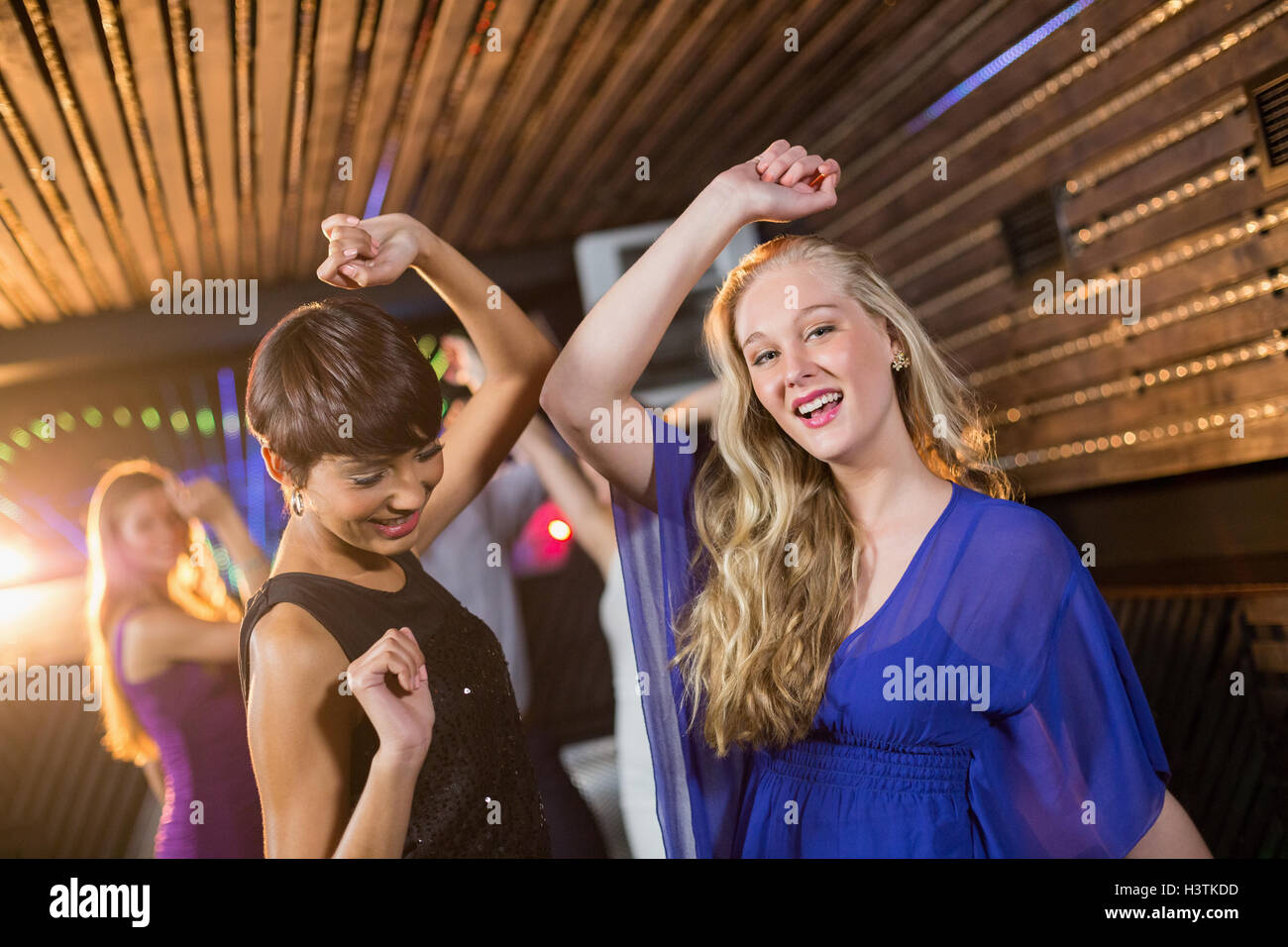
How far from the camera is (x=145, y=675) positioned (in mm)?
2600

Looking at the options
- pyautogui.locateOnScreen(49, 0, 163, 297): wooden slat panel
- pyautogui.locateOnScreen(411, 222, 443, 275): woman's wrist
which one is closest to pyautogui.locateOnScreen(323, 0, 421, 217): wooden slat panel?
pyautogui.locateOnScreen(49, 0, 163, 297): wooden slat panel

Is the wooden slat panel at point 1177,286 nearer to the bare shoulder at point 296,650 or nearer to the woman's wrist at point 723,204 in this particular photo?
the woman's wrist at point 723,204

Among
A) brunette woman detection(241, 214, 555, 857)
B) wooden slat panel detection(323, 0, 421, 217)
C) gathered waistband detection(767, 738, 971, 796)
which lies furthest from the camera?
wooden slat panel detection(323, 0, 421, 217)

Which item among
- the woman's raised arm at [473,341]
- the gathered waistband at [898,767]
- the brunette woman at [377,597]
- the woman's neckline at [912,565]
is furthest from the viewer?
the woman's raised arm at [473,341]

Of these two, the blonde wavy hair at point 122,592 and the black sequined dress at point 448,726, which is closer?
the black sequined dress at point 448,726

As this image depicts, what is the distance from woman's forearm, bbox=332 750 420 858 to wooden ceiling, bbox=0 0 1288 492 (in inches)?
58.5

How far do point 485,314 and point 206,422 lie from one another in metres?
1.04

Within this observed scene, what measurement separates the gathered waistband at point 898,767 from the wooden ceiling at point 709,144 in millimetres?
1390

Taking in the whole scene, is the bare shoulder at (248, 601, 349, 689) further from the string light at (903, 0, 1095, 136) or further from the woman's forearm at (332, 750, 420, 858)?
the string light at (903, 0, 1095, 136)

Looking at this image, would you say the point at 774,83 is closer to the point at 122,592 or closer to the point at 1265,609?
the point at 1265,609

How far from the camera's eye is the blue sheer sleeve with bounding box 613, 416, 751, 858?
211 cm

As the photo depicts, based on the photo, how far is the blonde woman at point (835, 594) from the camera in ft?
6.17

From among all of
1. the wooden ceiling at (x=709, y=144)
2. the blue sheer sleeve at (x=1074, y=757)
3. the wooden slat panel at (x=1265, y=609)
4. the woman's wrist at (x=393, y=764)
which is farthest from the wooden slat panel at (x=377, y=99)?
the wooden slat panel at (x=1265, y=609)

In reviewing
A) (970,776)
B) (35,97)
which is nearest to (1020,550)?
(970,776)
